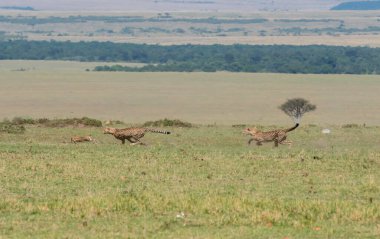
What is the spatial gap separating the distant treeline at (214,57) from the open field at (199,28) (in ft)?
79.3

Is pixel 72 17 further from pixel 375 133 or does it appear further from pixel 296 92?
pixel 375 133

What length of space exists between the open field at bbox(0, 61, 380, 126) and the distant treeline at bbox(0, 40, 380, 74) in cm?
727

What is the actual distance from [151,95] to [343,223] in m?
42.0

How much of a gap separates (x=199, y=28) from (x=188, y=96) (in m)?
115

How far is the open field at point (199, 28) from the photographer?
140125mm

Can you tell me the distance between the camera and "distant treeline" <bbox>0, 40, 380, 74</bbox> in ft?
259

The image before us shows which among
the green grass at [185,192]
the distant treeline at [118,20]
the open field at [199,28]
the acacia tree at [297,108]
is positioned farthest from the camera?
the distant treeline at [118,20]

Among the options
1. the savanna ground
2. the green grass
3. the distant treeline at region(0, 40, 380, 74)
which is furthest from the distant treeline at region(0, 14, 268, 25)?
the green grass

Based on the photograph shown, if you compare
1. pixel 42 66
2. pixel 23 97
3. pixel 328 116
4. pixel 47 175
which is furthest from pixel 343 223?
pixel 42 66

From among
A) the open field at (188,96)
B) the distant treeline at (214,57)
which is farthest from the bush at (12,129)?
the distant treeline at (214,57)

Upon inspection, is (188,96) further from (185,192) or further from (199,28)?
(199,28)

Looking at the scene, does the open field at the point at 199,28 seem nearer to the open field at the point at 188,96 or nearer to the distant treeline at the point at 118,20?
the distant treeline at the point at 118,20

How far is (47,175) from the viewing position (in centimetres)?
1491

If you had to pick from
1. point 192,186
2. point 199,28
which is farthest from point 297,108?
point 199,28
